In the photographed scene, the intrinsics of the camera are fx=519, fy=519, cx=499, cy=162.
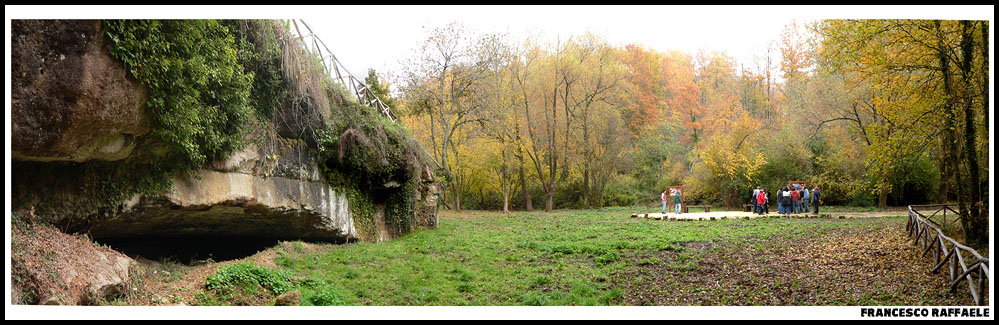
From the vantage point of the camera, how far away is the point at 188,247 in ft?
44.3

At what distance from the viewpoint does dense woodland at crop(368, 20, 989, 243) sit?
86.2ft

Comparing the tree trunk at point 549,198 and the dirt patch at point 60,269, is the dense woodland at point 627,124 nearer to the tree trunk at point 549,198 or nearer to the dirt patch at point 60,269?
the tree trunk at point 549,198

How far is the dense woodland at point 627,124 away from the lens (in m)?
26.3

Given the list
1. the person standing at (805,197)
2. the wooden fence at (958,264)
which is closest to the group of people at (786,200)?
the person standing at (805,197)

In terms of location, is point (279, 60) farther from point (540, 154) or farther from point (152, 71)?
point (540, 154)

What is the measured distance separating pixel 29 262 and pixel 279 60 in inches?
248

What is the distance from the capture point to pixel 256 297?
335 inches

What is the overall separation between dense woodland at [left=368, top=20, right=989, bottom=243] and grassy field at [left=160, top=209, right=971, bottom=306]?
6.91 metres

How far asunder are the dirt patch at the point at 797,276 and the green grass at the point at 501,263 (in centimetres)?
39

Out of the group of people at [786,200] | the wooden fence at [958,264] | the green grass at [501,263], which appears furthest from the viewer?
the group of people at [786,200]

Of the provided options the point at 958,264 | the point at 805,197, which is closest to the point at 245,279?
the point at 958,264

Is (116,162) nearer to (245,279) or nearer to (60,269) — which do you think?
(60,269)

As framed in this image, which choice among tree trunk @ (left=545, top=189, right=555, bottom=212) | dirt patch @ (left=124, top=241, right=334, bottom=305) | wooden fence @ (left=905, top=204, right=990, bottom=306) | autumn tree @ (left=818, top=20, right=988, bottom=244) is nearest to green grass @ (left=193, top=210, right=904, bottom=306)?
dirt patch @ (left=124, top=241, right=334, bottom=305)

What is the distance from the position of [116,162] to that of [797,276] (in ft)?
40.4
